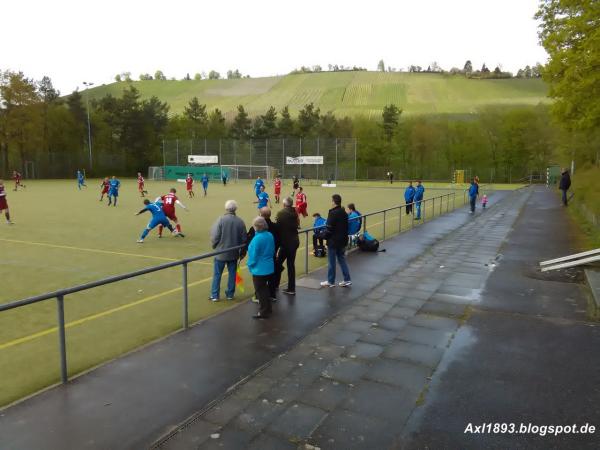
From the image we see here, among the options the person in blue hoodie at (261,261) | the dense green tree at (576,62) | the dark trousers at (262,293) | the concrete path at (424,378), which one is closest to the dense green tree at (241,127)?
the dense green tree at (576,62)

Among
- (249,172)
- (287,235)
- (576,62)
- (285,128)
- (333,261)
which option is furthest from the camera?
(285,128)

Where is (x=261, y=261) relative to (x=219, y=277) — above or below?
above

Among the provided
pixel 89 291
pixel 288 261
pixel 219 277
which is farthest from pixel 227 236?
pixel 89 291

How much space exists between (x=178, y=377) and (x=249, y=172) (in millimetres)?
58473

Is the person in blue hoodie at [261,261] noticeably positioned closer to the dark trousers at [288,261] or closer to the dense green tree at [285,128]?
the dark trousers at [288,261]

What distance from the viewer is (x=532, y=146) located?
7325cm

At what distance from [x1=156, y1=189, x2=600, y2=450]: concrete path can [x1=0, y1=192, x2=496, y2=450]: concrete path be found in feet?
0.20

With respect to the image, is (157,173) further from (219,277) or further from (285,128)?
(219,277)

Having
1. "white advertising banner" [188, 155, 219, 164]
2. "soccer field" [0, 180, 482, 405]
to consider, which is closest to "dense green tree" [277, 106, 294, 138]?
"white advertising banner" [188, 155, 219, 164]

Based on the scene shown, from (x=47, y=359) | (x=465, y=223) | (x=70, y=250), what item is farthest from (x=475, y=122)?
(x=47, y=359)

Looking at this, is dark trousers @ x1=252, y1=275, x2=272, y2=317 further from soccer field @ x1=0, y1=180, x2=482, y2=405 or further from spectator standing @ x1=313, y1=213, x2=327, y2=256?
spectator standing @ x1=313, y1=213, x2=327, y2=256

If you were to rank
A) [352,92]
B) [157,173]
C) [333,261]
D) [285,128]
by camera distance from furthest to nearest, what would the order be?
[352,92]
[285,128]
[157,173]
[333,261]

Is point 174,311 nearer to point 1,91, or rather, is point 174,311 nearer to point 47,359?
point 47,359

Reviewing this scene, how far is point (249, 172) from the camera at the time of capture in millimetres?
62812
